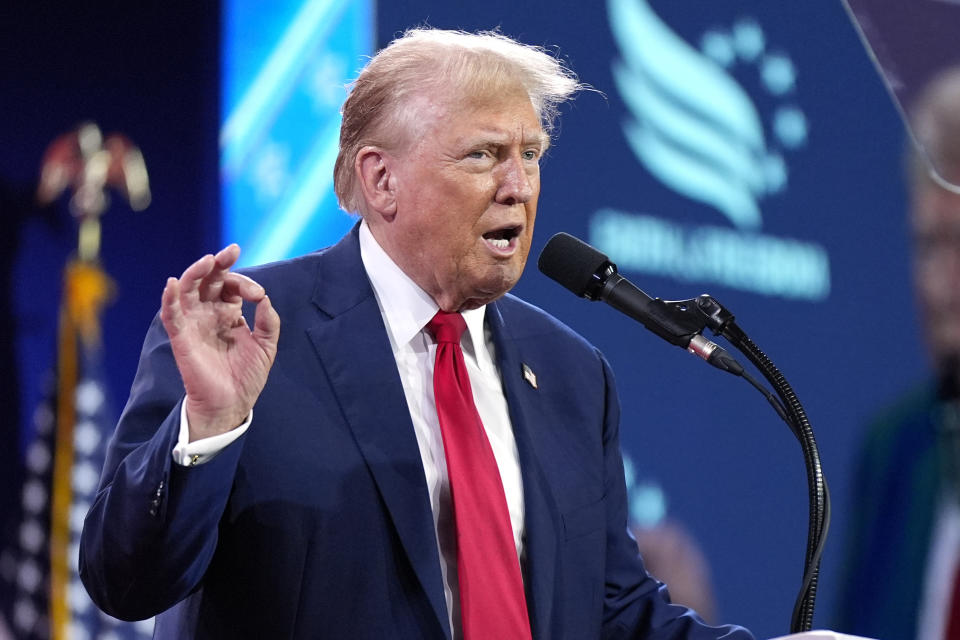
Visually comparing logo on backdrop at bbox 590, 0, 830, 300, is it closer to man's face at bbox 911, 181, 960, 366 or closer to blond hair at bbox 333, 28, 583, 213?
man's face at bbox 911, 181, 960, 366

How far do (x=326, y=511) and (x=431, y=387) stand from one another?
28 cm

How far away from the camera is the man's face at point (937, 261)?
395 centimetres

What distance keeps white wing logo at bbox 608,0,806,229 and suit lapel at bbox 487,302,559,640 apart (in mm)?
1630

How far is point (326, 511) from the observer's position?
5.13ft

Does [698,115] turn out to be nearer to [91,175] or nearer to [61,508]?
[91,175]

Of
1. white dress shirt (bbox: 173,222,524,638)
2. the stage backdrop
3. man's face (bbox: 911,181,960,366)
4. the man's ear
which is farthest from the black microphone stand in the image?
man's face (bbox: 911,181,960,366)

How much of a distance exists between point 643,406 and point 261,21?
148 centimetres

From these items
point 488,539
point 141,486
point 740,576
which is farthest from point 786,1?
point 141,486

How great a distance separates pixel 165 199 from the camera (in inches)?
105

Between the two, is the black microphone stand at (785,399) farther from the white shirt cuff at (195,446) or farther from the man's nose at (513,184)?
the white shirt cuff at (195,446)

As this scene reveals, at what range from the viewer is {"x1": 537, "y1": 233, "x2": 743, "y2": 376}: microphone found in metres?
1.52

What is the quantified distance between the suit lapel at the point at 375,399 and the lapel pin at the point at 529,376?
0.26m

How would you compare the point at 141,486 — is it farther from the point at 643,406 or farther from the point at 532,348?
the point at 643,406

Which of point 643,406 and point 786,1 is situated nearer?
point 643,406
